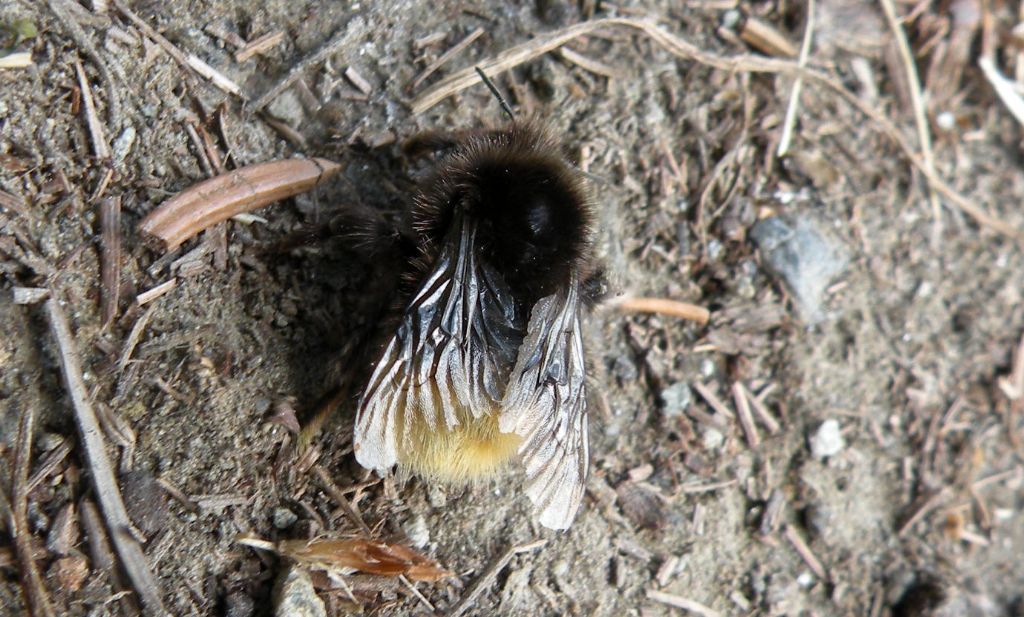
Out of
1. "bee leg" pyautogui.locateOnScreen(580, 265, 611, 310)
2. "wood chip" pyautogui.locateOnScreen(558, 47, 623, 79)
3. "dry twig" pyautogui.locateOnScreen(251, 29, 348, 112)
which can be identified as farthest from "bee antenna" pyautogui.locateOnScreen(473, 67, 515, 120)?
"bee leg" pyautogui.locateOnScreen(580, 265, 611, 310)

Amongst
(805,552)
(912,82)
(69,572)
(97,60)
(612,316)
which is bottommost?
(805,552)

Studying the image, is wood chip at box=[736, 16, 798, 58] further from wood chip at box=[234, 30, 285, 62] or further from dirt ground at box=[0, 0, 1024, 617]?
wood chip at box=[234, 30, 285, 62]

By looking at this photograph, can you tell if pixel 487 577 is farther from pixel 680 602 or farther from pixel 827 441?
pixel 827 441

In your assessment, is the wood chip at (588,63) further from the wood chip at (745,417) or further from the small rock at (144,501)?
the small rock at (144,501)

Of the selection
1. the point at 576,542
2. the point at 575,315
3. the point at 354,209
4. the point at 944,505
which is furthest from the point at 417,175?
the point at 944,505

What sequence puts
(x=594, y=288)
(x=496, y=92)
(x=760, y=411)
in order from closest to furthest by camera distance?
(x=594, y=288) < (x=496, y=92) < (x=760, y=411)

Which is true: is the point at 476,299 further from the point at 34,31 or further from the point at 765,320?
the point at 34,31

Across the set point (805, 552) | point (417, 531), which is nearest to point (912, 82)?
point (805, 552)

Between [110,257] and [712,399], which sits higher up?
[110,257]
